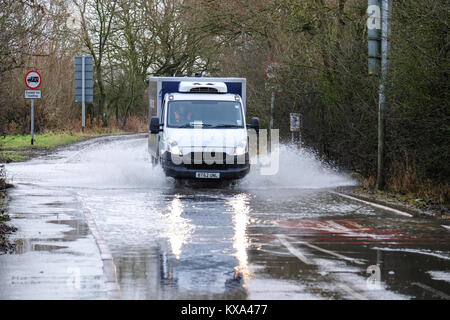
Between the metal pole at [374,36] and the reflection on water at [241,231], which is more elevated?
the metal pole at [374,36]

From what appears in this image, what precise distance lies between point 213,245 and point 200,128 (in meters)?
9.97

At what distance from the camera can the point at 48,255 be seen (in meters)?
10.5

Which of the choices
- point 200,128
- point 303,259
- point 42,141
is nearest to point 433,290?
point 303,259

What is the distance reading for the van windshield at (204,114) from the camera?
21.6m

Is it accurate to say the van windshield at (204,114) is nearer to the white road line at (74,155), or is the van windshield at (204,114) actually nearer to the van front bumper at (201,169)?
the van front bumper at (201,169)

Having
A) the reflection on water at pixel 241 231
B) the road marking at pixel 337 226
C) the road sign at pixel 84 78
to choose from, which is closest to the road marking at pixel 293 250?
the reflection on water at pixel 241 231

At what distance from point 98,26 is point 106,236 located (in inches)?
1807

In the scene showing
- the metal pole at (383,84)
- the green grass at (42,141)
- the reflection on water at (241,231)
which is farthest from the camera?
the green grass at (42,141)

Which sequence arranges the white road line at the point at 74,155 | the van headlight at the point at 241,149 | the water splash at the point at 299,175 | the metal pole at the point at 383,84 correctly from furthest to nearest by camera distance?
the white road line at the point at 74,155, the water splash at the point at 299,175, the van headlight at the point at 241,149, the metal pole at the point at 383,84

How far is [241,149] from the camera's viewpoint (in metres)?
20.7

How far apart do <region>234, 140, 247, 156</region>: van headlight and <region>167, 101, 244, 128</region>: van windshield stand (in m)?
0.90

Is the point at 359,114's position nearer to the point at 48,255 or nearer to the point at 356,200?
the point at 356,200

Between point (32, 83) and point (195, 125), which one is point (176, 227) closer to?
point (195, 125)

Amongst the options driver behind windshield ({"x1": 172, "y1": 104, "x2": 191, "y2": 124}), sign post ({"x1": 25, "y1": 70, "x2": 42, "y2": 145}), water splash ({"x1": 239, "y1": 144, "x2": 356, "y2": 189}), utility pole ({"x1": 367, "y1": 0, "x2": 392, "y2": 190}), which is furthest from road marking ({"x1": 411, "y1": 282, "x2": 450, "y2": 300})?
sign post ({"x1": 25, "y1": 70, "x2": 42, "y2": 145})
